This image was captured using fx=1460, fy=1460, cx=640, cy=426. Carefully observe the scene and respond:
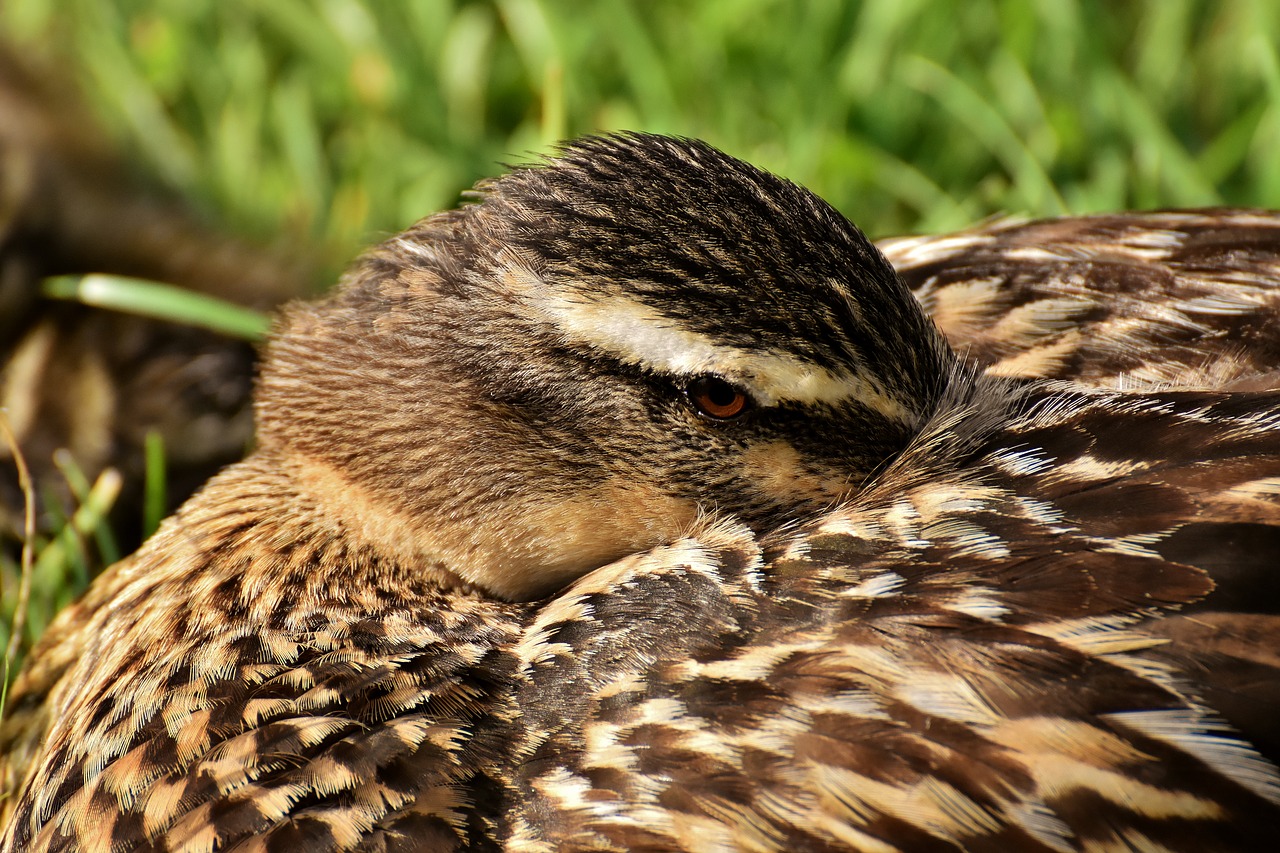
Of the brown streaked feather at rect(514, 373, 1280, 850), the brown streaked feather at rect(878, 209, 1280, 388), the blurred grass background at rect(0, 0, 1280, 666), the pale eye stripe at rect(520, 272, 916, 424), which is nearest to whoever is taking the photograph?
the brown streaked feather at rect(514, 373, 1280, 850)

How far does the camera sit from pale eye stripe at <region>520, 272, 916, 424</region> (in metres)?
1.97

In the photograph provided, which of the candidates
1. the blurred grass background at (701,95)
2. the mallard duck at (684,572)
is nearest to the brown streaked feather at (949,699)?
the mallard duck at (684,572)

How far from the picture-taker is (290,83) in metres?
4.36

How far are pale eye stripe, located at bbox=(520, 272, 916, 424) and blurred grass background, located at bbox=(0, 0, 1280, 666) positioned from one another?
5.60 feet

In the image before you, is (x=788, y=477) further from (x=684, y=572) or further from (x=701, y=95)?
(x=701, y=95)

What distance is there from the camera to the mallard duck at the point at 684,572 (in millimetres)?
1683

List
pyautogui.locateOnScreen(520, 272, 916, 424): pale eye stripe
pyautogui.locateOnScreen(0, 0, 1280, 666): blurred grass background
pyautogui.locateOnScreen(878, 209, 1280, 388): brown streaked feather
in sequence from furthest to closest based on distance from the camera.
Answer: pyautogui.locateOnScreen(0, 0, 1280, 666): blurred grass background, pyautogui.locateOnScreen(878, 209, 1280, 388): brown streaked feather, pyautogui.locateOnScreen(520, 272, 916, 424): pale eye stripe

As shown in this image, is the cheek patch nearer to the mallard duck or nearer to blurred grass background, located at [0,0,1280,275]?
the mallard duck

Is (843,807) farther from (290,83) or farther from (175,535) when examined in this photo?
(290,83)

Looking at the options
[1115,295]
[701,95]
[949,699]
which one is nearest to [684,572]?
[949,699]

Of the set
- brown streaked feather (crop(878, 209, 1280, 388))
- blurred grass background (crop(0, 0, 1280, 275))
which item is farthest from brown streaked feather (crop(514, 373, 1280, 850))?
blurred grass background (crop(0, 0, 1280, 275))

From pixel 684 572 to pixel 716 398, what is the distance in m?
0.26

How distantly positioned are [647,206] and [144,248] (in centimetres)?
211

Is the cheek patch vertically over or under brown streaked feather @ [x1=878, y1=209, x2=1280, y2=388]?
under
